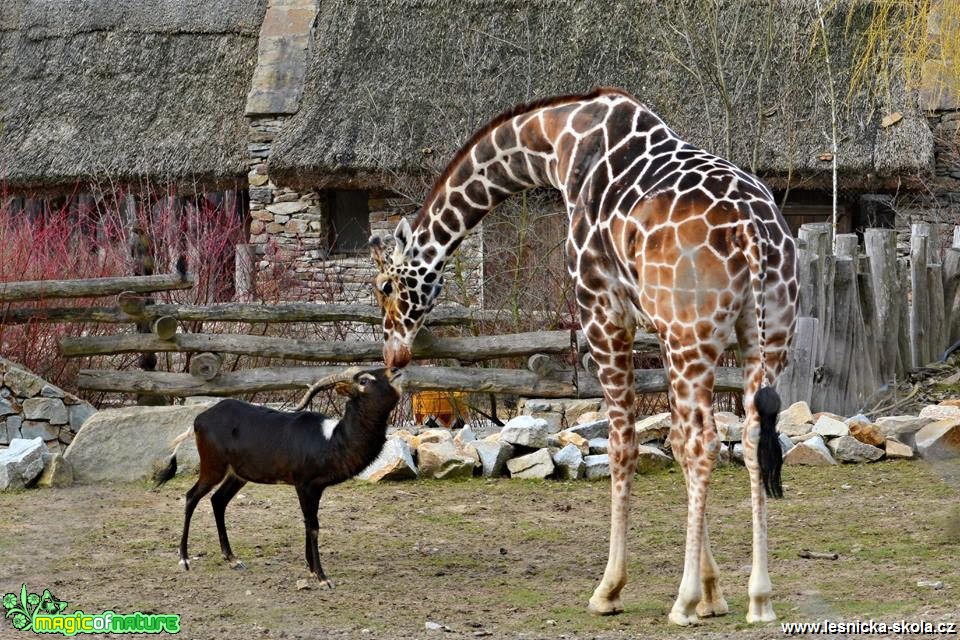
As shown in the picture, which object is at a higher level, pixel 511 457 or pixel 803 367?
pixel 803 367

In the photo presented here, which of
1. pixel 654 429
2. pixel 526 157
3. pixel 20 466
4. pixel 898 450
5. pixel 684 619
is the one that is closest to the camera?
pixel 684 619

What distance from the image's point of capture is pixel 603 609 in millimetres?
5797

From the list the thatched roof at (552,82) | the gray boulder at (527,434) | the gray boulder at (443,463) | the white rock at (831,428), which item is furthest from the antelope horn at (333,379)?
the thatched roof at (552,82)

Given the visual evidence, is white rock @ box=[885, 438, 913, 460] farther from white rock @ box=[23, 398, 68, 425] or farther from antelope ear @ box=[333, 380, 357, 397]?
white rock @ box=[23, 398, 68, 425]

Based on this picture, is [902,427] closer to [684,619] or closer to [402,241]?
[402,241]

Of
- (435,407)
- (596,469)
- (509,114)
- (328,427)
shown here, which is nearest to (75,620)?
(328,427)

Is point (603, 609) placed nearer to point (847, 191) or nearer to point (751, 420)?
point (751, 420)

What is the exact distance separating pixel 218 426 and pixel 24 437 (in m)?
3.79

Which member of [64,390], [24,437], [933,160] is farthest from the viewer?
[933,160]

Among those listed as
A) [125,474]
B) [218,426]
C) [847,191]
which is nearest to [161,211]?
[125,474]

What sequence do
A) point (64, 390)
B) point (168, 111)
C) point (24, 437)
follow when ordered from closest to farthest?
point (24, 437), point (64, 390), point (168, 111)

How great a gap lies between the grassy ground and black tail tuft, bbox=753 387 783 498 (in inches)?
24.3

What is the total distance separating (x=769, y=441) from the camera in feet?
17.0

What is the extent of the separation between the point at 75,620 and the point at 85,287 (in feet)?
16.7
